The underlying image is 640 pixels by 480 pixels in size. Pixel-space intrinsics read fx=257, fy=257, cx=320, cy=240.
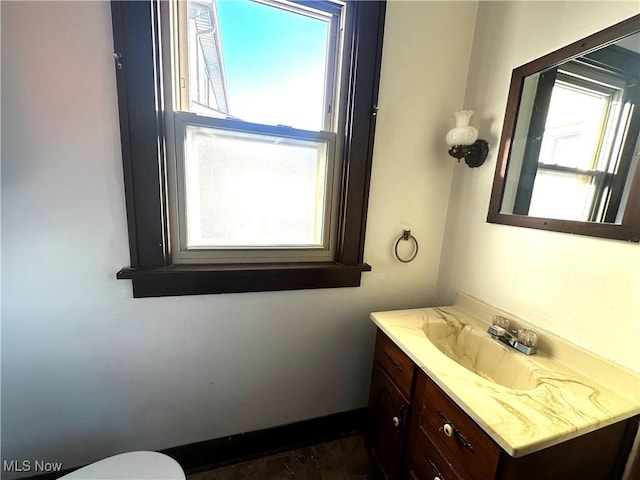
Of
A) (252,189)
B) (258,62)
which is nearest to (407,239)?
(252,189)

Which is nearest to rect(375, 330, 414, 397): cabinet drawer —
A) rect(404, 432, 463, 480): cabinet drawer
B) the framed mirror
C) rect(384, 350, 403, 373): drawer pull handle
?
rect(384, 350, 403, 373): drawer pull handle

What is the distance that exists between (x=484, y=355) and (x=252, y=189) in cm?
119

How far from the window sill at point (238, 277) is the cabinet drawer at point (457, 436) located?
542 mm

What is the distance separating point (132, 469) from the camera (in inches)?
31.6

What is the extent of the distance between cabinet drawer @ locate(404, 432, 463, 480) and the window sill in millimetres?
651

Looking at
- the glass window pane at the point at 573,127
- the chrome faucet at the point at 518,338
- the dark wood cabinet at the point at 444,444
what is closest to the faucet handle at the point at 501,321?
the chrome faucet at the point at 518,338

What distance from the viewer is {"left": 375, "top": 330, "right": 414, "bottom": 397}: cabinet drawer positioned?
0.95 meters

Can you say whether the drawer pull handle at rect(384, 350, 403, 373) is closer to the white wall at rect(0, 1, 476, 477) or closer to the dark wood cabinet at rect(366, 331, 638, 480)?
the dark wood cabinet at rect(366, 331, 638, 480)

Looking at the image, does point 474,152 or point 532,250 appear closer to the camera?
point 532,250

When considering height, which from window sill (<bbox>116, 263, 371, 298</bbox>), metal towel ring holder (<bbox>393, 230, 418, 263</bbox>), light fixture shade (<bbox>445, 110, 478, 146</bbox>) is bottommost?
window sill (<bbox>116, 263, 371, 298</bbox>)

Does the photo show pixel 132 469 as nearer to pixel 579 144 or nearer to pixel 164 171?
pixel 164 171

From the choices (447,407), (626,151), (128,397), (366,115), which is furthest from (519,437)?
(128,397)

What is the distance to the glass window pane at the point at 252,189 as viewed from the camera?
1.08 m

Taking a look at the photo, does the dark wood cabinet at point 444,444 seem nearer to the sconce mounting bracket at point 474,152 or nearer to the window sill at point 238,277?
the window sill at point 238,277
